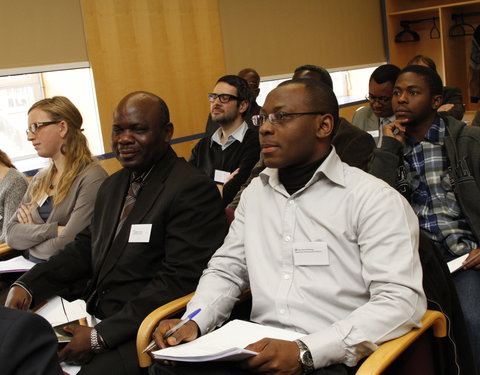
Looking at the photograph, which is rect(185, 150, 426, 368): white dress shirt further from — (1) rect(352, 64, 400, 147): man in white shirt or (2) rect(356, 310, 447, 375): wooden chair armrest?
(1) rect(352, 64, 400, 147): man in white shirt

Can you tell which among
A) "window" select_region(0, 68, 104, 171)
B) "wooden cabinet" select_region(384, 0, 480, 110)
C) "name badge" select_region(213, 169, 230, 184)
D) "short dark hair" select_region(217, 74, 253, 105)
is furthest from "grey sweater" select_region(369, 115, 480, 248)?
"wooden cabinet" select_region(384, 0, 480, 110)

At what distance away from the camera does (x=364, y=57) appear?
8734 mm

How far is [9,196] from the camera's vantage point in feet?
12.1

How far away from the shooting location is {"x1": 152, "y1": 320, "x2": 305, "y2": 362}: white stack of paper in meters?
1.61

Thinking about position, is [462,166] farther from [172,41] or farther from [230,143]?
[172,41]

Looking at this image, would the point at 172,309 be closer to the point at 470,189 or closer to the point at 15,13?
the point at 470,189

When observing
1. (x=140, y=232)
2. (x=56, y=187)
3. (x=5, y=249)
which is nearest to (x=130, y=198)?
(x=140, y=232)

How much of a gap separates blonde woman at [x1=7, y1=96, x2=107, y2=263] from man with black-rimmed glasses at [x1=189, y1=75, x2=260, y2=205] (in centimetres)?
110

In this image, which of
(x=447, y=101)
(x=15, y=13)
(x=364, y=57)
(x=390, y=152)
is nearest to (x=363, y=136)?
(x=390, y=152)

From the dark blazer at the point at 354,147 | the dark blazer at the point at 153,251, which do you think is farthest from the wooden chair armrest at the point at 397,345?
the dark blazer at the point at 354,147

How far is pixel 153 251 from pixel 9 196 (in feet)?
5.66

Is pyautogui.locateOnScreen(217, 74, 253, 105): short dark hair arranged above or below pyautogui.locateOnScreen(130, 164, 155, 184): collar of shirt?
above

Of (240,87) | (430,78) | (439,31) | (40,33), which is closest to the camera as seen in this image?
(430,78)

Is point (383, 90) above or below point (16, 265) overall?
above
